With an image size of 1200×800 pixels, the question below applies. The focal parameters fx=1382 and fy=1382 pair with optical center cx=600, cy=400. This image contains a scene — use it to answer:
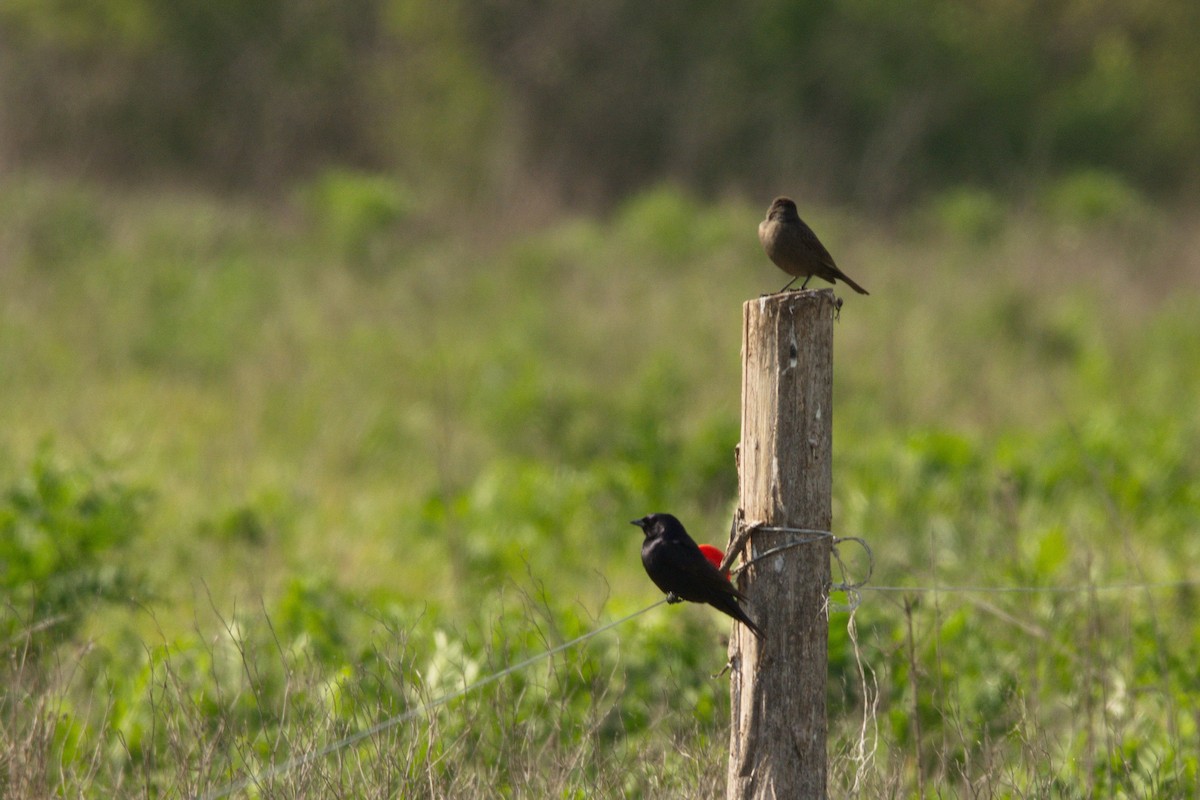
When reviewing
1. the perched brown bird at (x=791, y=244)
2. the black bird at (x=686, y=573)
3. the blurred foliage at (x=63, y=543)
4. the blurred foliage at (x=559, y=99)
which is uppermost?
the blurred foliage at (x=559, y=99)

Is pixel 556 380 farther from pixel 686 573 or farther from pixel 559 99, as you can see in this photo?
pixel 559 99

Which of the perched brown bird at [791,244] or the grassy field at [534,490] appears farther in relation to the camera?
the perched brown bird at [791,244]

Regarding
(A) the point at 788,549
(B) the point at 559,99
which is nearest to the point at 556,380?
(A) the point at 788,549

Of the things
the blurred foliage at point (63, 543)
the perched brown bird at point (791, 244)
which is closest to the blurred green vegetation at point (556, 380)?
the blurred foliage at point (63, 543)

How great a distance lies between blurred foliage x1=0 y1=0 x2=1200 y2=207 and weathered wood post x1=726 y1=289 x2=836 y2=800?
17598 millimetres

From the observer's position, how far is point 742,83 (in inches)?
930

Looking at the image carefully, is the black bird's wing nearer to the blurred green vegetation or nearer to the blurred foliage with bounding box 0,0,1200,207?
the blurred green vegetation

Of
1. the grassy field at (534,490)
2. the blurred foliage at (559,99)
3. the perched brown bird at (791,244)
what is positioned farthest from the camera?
the blurred foliage at (559,99)

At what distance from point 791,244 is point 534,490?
14.8ft

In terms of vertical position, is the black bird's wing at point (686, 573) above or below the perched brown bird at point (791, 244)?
below

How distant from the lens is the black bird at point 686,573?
311 cm

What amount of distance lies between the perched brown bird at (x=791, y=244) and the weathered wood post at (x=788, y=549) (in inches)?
41.8

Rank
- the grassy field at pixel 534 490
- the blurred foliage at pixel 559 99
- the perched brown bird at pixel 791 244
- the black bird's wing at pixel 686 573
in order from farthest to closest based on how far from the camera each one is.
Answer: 1. the blurred foliage at pixel 559 99
2. the perched brown bird at pixel 791 244
3. the grassy field at pixel 534 490
4. the black bird's wing at pixel 686 573

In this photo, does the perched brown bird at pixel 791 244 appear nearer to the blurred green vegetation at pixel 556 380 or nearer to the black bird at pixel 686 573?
the blurred green vegetation at pixel 556 380
